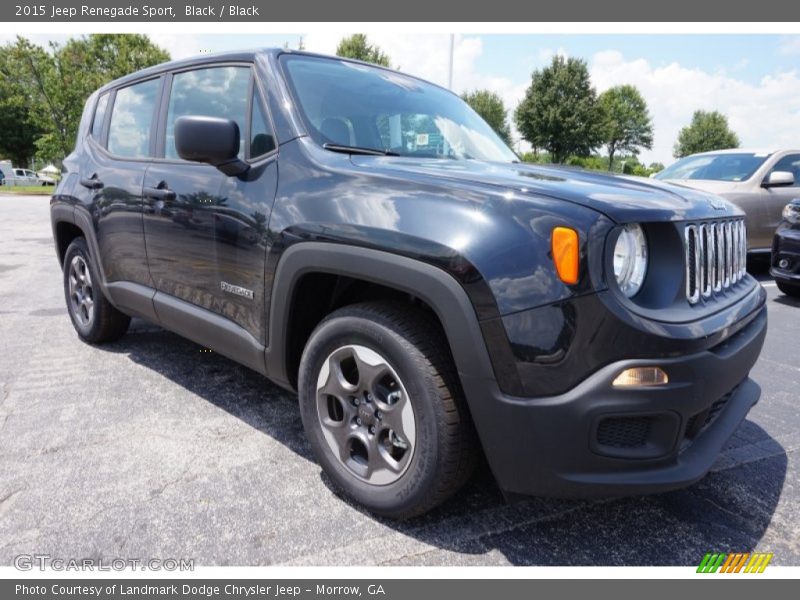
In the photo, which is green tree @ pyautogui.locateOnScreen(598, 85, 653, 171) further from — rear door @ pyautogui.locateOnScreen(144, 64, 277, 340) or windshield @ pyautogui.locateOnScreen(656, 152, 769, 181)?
rear door @ pyautogui.locateOnScreen(144, 64, 277, 340)

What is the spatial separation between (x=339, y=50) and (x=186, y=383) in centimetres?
3843

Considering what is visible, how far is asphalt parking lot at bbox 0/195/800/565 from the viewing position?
194 centimetres

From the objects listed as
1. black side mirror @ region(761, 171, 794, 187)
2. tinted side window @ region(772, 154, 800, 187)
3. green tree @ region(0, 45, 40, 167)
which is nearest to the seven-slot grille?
black side mirror @ region(761, 171, 794, 187)

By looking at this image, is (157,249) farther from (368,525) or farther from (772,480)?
(772,480)

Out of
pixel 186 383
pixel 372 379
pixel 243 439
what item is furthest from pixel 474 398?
pixel 186 383

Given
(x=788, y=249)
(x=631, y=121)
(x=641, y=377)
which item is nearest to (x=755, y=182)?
(x=788, y=249)

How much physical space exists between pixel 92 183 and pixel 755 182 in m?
7.47

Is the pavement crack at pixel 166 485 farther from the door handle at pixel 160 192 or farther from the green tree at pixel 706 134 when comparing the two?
the green tree at pixel 706 134

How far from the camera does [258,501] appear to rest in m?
2.21

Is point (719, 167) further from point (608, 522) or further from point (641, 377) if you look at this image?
point (641, 377)

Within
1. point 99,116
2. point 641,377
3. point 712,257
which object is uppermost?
point 99,116

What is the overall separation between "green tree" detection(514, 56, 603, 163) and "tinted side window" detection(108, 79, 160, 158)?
1617 inches

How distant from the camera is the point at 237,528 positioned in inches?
80.2

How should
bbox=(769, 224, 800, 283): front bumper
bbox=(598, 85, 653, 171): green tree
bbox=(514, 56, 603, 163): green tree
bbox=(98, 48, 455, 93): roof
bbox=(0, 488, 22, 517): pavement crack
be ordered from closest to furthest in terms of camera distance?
bbox=(0, 488, 22, 517): pavement crack, bbox=(98, 48, 455, 93): roof, bbox=(769, 224, 800, 283): front bumper, bbox=(514, 56, 603, 163): green tree, bbox=(598, 85, 653, 171): green tree
